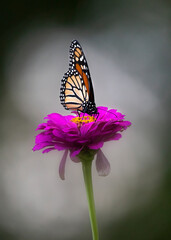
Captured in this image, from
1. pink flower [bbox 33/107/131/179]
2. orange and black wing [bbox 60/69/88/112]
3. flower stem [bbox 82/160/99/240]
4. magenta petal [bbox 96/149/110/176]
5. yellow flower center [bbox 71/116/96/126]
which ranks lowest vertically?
flower stem [bbox 82/160/99/240]

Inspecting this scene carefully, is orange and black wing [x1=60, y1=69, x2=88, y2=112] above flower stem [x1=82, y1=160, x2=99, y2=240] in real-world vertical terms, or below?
above

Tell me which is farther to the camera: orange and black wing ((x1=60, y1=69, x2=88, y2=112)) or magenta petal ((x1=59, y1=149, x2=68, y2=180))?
orange and black wing ((x1=60, y1=69, x2=88, y2=112))

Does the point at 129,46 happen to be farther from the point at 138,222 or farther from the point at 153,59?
the point at 138,222

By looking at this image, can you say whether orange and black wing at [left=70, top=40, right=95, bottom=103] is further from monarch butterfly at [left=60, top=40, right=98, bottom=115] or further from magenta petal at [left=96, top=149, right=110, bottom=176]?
magenta petal at [left=96, top=149, right=110, bottom=176]

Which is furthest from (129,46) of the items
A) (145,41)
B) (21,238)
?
(21,238)

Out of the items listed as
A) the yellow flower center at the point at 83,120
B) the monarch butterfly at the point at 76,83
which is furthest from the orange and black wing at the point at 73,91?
the yellow flower center at the point at 83,120

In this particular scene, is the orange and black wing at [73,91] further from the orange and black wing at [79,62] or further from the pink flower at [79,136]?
the pink flower at [79,136]

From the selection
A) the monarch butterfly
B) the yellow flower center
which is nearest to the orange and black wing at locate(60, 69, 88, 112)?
the monarch butterfly

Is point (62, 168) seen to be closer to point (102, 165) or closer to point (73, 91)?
point (102, 165)
